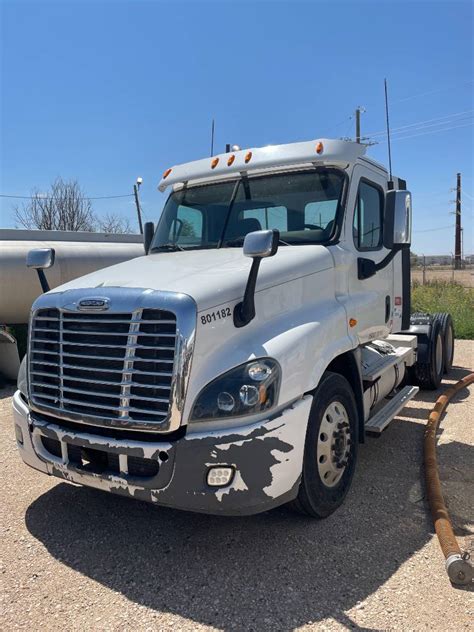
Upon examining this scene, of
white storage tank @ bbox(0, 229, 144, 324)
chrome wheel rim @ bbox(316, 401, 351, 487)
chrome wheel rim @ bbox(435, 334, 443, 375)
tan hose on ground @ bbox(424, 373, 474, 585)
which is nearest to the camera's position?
tan hose on ground @ bbox(424, 373, 474, 585)

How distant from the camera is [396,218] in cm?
451

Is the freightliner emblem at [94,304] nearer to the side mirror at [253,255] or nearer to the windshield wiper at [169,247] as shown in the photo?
the side mirror at [253,255]

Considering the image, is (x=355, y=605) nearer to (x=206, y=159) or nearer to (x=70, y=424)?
(x=70, y=424)

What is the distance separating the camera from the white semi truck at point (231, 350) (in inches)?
120

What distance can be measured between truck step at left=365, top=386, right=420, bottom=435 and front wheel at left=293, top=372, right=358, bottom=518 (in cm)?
34

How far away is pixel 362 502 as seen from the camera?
162 inches

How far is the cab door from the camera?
446cm

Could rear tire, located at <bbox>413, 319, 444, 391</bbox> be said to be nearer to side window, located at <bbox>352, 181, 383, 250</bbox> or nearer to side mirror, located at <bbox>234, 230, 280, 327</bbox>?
side window, located at <bbox>352, 181, 383, 250</bbox>

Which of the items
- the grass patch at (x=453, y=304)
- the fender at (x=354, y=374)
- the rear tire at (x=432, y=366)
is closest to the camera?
the fender at (x=354, y=374)

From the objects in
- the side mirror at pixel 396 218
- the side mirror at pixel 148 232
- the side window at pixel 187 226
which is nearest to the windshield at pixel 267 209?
the side window at pixel 187 226

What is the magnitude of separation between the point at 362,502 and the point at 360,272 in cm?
188

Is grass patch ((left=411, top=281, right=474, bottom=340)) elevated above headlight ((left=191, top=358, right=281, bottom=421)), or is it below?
below

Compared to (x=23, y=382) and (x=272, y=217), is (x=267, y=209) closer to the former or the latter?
(x=272, y=217)

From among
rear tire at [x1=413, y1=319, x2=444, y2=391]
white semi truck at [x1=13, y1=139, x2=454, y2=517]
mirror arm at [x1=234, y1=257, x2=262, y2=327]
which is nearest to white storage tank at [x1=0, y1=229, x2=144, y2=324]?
white semi truck at [x1=13, y1=139, x2=454, y2=517]
